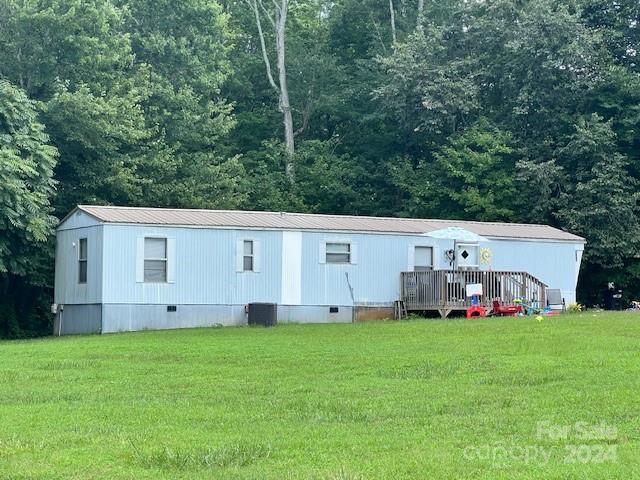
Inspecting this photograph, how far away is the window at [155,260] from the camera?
1037 inches

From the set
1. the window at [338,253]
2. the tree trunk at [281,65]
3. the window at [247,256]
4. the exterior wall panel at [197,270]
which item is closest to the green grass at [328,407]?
the exterior wall panel at [197,270]

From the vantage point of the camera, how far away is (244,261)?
27625mm

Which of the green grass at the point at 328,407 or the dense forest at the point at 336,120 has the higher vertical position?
the dense forest at the point at 336,120

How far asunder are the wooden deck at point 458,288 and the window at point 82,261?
27.6ft

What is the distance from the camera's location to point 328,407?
456 inches

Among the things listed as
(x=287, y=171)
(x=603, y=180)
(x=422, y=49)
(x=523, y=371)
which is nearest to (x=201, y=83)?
(x=287, y=171)

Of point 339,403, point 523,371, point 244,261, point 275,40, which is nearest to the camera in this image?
point 339,403

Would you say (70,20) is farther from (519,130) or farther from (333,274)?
(519,130)

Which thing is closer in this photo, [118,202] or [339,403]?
[339,403]

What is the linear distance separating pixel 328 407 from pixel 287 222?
1692cm

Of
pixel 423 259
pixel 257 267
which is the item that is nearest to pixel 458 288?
pixel 423 259

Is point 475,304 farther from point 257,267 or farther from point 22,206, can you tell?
point 22,206

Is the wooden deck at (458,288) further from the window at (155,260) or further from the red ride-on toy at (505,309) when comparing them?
the window at (155,260)

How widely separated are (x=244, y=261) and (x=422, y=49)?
1564cm
